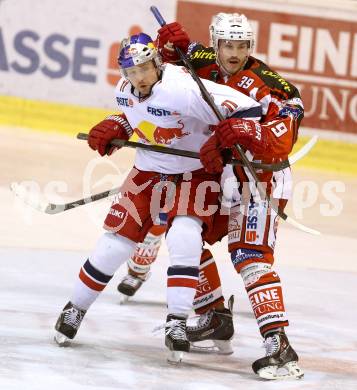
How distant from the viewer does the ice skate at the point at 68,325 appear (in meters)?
4.71

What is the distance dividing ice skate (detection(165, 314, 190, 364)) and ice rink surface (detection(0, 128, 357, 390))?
2.2 inches

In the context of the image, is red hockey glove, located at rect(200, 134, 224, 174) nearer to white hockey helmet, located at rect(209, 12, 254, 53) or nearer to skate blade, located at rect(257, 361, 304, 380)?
white hockey helmet, located at rect(209, 12, 254, 53)

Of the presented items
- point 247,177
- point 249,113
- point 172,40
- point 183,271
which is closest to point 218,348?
point 183,271

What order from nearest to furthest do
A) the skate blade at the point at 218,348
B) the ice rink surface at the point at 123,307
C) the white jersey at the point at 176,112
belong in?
the ice rink surface at the point at 123,307, the white jersey at the point at 176,112, the skate blade at the point at 218,348

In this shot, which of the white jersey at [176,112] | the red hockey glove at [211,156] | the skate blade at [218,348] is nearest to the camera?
the red hockey glove at [211,156]

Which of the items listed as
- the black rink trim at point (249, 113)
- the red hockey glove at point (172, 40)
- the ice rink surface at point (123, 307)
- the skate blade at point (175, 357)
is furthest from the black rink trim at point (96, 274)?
the red hockey glove at point (172, 40)

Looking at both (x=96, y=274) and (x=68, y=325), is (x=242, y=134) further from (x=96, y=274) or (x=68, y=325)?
(x=68, y=325)

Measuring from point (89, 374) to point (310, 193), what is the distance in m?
4.68

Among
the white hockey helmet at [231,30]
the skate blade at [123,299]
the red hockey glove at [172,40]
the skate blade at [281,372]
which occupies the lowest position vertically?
the skate blade at [123,299]

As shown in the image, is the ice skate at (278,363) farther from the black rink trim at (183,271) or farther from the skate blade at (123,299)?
the skate blade at (123,299)

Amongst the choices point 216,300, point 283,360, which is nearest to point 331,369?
point 283,360

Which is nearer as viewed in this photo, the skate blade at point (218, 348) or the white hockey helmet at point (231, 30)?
the white hockey helmet at point (231, 30)

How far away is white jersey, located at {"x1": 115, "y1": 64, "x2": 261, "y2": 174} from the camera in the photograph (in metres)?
4.56

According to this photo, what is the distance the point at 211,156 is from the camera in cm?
445
